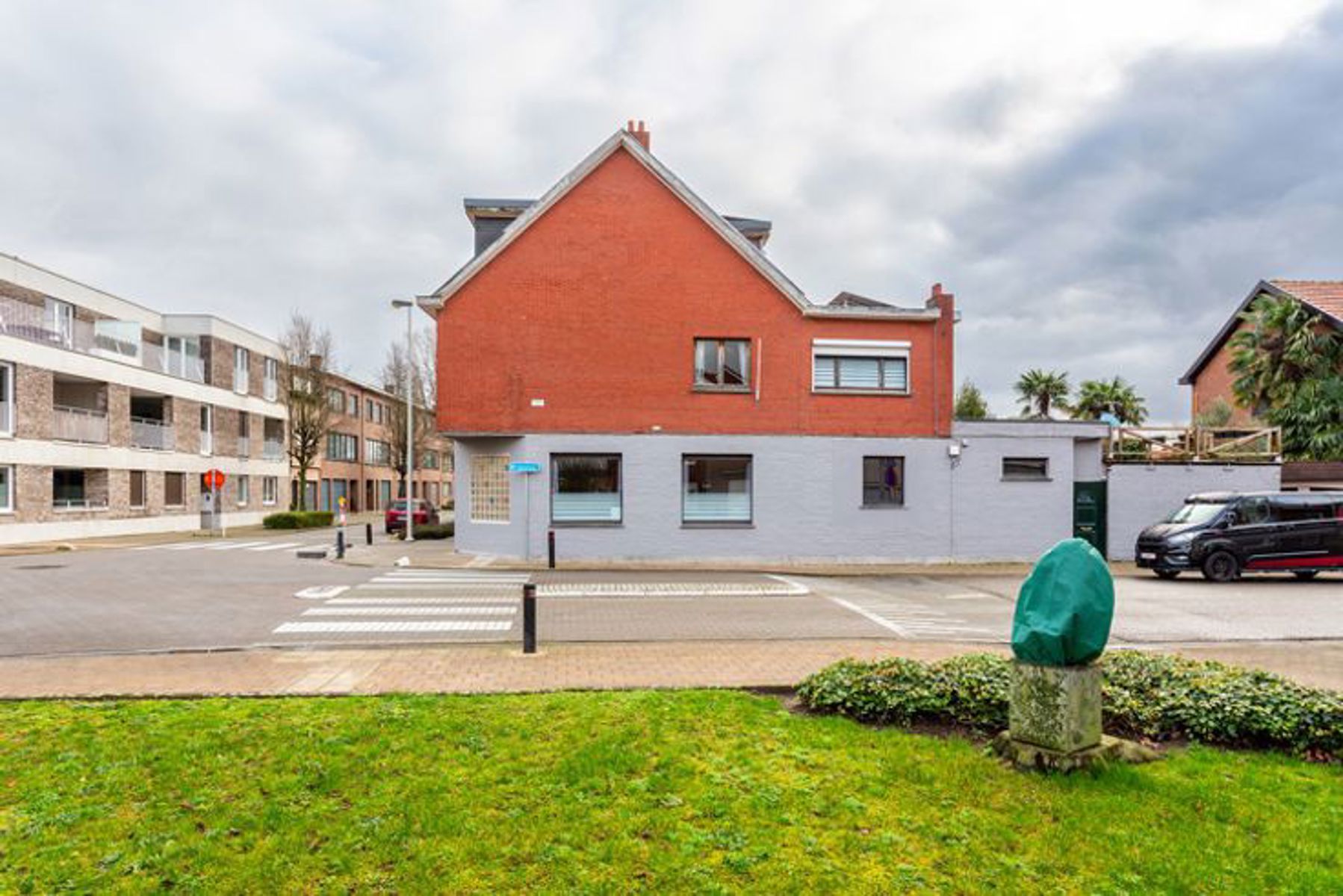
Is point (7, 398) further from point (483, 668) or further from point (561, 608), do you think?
point (483, 668)

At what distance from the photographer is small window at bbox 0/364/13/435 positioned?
2720 cm

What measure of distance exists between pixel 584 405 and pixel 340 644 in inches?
450

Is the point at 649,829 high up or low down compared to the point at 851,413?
down

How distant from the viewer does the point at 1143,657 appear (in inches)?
283

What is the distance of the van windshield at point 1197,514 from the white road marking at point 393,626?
16376 millimetres

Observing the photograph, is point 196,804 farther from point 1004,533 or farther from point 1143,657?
point 1004,533

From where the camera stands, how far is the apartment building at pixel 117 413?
28.0 meters

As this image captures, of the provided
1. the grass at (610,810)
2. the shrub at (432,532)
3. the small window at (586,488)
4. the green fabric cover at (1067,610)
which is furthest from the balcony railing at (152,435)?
the green fabric cover at (1067,610)

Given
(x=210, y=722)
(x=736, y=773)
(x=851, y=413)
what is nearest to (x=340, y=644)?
(x=210, y=722)

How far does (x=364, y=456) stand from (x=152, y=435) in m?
24.9

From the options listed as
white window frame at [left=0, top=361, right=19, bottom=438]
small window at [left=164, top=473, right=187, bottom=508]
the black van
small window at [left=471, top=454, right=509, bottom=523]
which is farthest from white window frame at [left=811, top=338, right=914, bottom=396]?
small window at [left=164, top=473, right=187, bottom=508]

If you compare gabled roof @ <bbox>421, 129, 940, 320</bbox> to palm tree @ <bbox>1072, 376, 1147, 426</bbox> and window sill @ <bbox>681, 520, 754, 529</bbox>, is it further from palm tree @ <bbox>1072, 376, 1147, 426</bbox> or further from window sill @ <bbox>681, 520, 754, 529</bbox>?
palm tree @ <bbox>1072, 376, 1147, 426</bbox>

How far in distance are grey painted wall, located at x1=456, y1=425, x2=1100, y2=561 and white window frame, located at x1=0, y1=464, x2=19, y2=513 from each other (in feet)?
61.0

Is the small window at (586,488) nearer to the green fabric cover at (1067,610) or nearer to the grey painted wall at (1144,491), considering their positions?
the grey painted wall at (1144,491)
